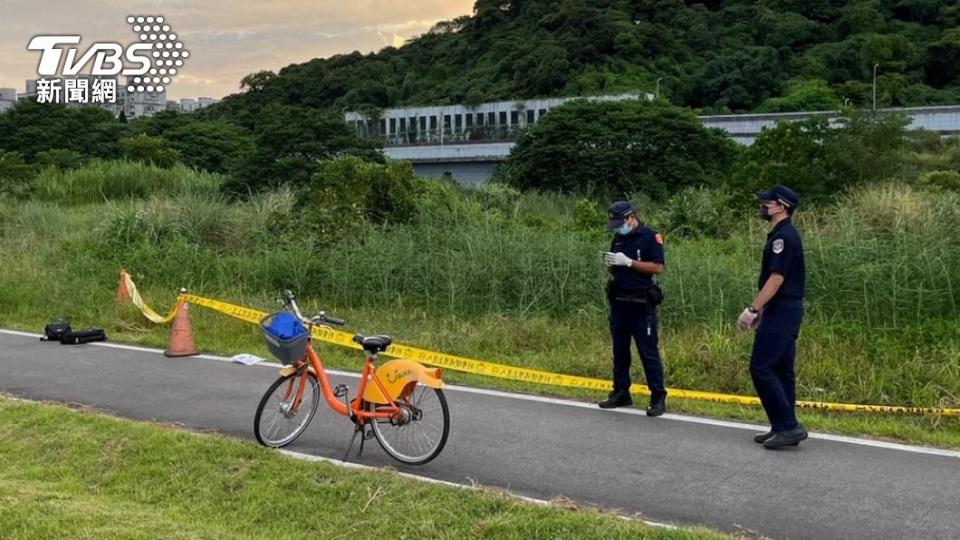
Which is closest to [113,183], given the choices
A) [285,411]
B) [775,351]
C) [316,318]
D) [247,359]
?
[247,359]

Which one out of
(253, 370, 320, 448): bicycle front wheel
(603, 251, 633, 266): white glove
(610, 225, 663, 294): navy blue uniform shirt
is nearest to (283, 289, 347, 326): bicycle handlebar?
(253, 370, 320, 448): bicycle front wheel

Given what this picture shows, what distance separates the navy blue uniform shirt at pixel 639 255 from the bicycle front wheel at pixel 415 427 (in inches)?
81.7

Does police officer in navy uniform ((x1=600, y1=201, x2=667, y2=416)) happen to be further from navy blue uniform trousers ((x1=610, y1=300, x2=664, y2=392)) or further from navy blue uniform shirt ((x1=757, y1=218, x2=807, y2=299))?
navy blue uniform shirt ((x1=757, y1=218, x2=807, y2=299))

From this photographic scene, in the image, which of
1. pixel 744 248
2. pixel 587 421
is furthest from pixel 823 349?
pixel 744 248

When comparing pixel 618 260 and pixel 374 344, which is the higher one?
pixel 618 260

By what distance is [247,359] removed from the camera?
32.2 ft

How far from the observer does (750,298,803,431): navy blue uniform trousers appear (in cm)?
621

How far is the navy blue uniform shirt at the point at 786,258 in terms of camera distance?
6.11 m

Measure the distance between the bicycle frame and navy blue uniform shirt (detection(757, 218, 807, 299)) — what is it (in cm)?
287

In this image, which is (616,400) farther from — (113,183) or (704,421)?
(113,183)

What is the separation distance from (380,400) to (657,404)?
2568mm

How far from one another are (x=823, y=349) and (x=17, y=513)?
23.5 ft

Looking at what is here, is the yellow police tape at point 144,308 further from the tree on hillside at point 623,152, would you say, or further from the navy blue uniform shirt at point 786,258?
the tree on hillside at point 623,152

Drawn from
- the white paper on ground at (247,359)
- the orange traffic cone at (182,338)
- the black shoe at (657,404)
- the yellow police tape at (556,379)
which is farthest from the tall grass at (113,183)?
the black shoe at (657,404)
